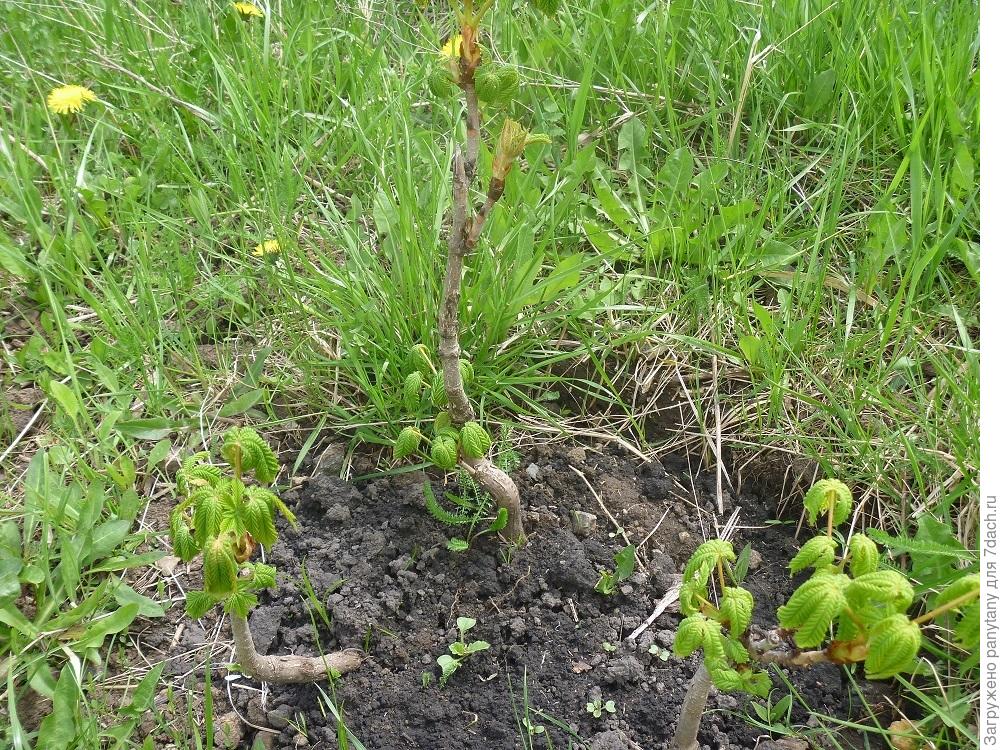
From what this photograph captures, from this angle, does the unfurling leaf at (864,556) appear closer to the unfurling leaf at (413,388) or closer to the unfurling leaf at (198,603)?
the unfurling leaf at (413,388)

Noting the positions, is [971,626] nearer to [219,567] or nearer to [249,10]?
[219,567]

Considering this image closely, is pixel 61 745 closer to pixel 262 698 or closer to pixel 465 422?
pixel 262 698

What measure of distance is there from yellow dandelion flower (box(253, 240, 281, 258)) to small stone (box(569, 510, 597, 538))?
1.15 m

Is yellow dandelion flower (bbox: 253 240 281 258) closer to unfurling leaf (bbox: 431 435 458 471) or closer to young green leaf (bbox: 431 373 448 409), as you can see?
young green leaf (bbox: 431 373 448 409)

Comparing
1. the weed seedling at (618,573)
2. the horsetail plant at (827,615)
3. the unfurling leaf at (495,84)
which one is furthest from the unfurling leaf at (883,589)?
the unfurling leaf at (495,84)

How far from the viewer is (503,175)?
1.45m

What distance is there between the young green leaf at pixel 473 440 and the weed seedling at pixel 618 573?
1.36 feet

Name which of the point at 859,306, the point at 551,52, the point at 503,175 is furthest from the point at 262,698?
the point at 551,52

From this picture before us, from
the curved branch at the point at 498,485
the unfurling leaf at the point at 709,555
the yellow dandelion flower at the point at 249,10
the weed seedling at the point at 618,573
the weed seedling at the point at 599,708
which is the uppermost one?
the yellow dandelion flower at the point at 249,10

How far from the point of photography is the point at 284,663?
5.57 feet

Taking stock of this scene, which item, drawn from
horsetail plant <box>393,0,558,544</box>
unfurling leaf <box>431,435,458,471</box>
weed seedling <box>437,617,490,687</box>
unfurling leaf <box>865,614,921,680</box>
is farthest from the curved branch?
unfurling leaf <box>865,614,921,680</box>

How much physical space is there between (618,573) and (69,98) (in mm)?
2395

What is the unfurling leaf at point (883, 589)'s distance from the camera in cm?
116

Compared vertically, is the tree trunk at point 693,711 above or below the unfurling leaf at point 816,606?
below
